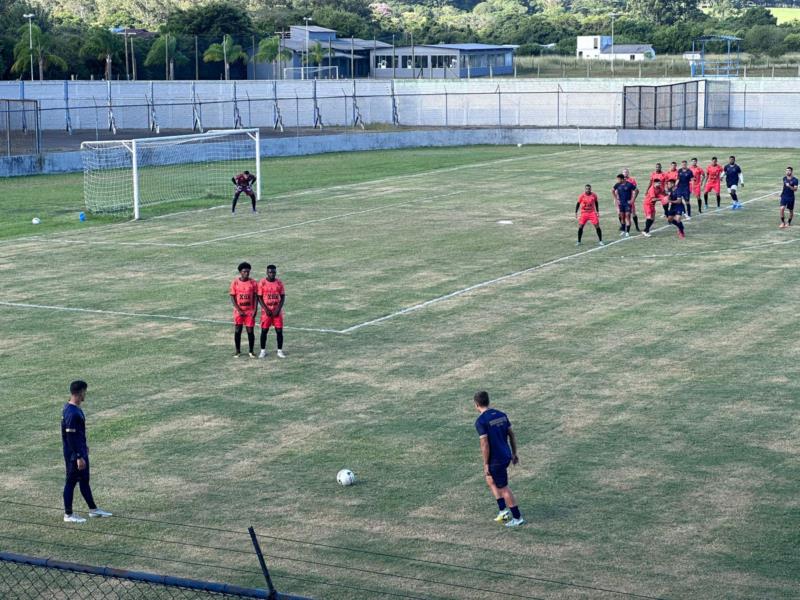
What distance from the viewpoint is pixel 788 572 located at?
40.5 ft

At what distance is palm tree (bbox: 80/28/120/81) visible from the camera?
3669 inches

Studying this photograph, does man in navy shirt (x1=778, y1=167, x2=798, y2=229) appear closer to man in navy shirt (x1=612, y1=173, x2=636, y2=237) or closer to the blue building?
man in navy shirt (x1=612, y1=173, x2=636, y2=237)

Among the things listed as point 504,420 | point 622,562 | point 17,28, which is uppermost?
point 17,28

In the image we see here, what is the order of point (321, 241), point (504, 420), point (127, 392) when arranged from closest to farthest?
point (504, 420) < point (127, 392) < point (321, 241)

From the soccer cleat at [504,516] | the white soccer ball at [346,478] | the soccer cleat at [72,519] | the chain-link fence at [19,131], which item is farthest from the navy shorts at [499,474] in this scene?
the chain-link fence at [19,131]

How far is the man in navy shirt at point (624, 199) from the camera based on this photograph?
34406mm

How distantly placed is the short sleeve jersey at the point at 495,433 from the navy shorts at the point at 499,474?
0.04m

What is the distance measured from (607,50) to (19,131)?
67.8 metres

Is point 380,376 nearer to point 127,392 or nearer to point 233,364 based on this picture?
point 233,364

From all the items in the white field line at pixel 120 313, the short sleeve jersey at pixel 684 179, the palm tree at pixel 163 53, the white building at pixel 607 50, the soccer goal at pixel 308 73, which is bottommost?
the white field line at pixel 120 313

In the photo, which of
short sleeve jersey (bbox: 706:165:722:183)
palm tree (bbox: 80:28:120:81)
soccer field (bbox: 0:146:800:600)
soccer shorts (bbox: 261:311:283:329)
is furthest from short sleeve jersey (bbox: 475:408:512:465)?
palm tree (bbox: 80:28:120:81)

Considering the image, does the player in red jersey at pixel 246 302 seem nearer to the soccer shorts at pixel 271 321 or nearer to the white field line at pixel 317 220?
the soccer shorts at pixel 271 321

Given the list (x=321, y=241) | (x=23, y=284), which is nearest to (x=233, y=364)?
(x=23, y=284)

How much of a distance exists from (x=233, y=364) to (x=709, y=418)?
28.0ft
